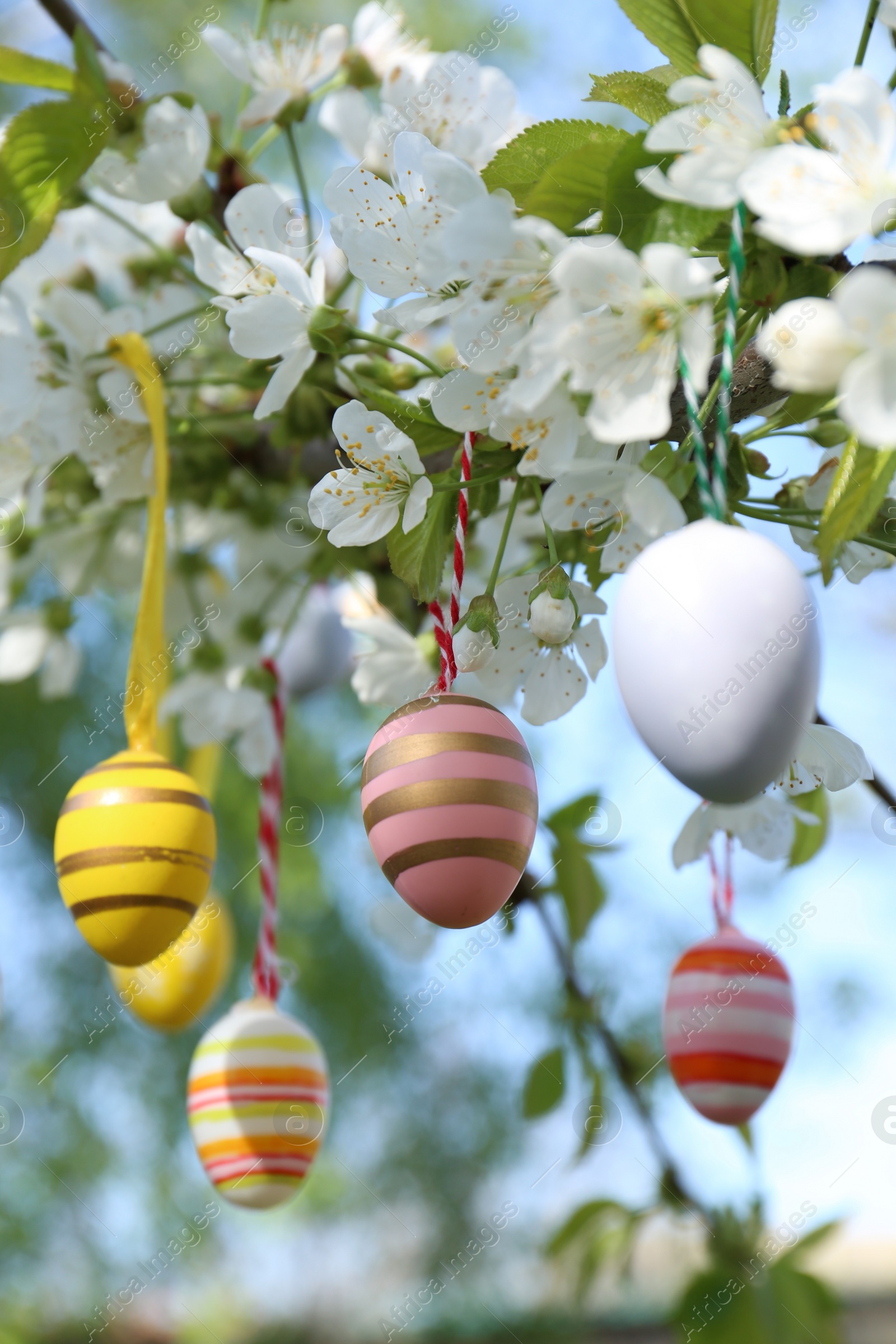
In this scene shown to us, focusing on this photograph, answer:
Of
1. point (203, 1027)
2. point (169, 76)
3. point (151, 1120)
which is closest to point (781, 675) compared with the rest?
point (169, 76)

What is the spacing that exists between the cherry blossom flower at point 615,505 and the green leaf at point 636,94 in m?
0.15

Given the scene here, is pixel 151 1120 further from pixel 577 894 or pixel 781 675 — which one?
pixel 781 675

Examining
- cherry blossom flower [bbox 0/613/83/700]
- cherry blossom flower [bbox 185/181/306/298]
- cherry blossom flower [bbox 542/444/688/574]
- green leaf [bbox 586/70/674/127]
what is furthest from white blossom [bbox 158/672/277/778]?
green leaf [bbox 586/70/674/127]

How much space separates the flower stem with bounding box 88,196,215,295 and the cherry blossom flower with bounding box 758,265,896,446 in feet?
1.99

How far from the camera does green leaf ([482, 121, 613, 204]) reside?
48 cm

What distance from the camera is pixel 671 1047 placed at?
0.74 m

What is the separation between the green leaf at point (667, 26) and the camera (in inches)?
19.1

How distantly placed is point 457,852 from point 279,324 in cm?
29

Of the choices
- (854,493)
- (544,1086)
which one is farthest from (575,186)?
(544,1086)

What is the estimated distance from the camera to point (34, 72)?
2.50 feet

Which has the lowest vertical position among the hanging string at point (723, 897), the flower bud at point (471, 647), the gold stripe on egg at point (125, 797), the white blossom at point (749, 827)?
the hanging string at point (723, 897)

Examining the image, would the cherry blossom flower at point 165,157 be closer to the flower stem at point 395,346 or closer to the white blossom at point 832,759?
the flower stem at point 395,346

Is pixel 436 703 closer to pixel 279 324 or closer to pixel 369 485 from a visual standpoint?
pixel 369 485

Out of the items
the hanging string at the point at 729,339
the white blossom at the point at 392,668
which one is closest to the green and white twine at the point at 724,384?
the hanging string at the point at 729,339
